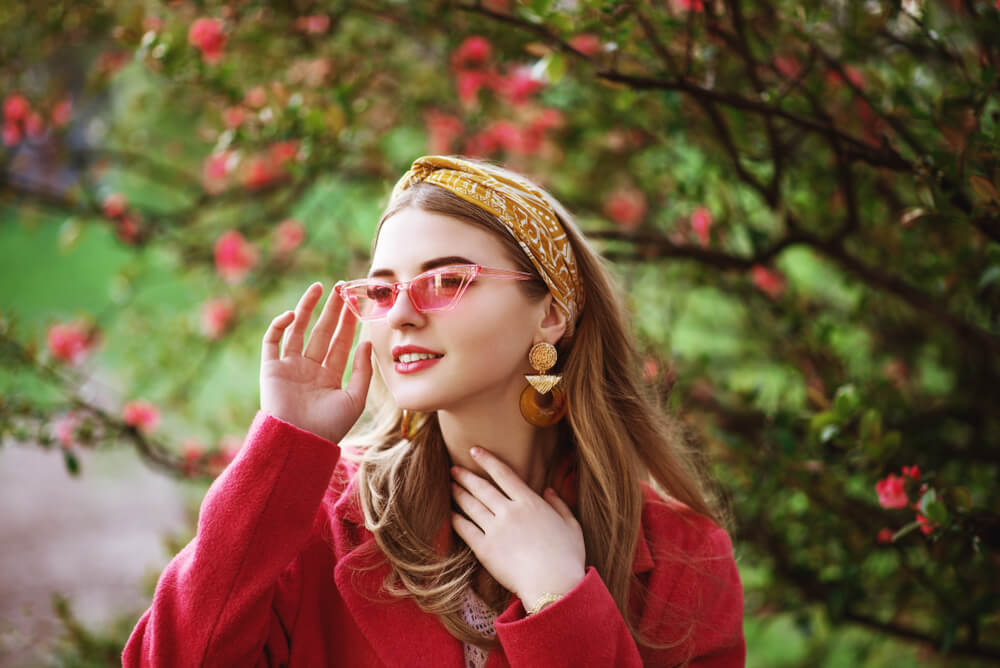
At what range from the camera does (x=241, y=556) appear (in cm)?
156

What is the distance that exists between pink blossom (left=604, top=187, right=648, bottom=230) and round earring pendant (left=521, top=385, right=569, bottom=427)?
2.67 m

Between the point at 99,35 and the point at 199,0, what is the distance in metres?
1.05

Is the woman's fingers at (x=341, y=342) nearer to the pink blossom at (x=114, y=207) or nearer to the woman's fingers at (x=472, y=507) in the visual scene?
the woman's fingers at (x=472, y=507)

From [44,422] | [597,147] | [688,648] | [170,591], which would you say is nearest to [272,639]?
[170,591]

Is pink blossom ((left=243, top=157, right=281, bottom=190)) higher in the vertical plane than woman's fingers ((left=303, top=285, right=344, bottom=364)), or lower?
lower

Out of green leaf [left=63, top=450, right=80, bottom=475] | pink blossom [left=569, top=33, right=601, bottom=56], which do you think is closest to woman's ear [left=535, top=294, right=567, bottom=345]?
pink blossom [left=569, top=33, right=601, bottom=56]

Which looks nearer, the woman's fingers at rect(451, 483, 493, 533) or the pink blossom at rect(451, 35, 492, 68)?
the woman's fingers at rect(451, 483, 493, 533)

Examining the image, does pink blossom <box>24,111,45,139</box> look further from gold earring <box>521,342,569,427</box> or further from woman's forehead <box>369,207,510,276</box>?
gold earring <box>521,342,569,427</box>

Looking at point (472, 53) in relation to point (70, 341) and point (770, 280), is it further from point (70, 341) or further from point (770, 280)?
point (70, 341)

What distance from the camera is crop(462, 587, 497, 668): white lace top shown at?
1.79 meters

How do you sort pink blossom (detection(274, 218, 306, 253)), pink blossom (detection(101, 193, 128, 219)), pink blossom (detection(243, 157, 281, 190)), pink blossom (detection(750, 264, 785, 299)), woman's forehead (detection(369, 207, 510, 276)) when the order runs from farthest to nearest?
pink blossom (detection(274, 218, 306, 253))
pink blossom (detection(243, 157, 281, 190))
pink blossom (detection(750, 264, 785, 299))
pink blossom (detection(101, 193, 128, 219))
woman's forehead (detection(369, 207, 510, 276))

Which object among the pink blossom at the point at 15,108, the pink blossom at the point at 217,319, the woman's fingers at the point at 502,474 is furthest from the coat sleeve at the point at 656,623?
the pink blossom at the point at 15,108

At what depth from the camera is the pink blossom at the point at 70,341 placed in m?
3.44

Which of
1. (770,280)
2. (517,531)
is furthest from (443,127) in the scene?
(517,531)
